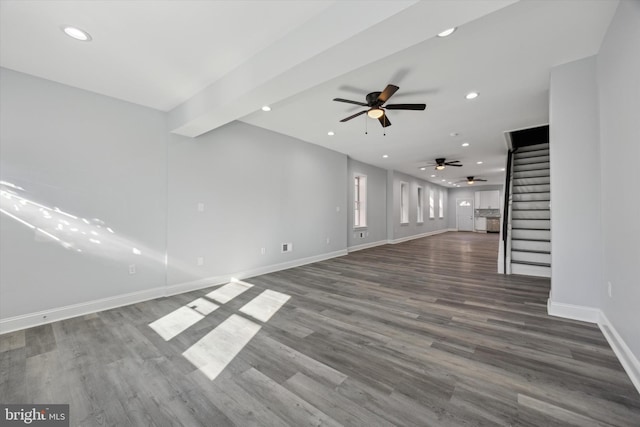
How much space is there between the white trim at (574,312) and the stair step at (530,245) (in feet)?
7.47

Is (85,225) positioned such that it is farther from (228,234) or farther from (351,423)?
(351,423)

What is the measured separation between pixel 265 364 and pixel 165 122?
3584mm

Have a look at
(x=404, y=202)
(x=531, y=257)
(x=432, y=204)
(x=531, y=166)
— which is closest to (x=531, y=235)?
(x=531, y=257)

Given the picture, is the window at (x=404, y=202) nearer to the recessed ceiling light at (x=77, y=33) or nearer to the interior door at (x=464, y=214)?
the interior door at (x=464, y=214)

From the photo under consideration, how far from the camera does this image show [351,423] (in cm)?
139

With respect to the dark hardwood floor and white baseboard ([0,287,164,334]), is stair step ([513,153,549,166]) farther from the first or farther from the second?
white baseboard ([0,287,164,334])

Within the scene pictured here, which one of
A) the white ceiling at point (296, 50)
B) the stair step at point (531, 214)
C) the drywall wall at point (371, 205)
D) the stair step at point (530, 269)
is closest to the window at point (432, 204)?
the drywall wall at point (371, 205)

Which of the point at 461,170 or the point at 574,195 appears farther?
the point at 461,170

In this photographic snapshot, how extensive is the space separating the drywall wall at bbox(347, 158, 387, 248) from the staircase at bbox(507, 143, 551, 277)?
3.72 m

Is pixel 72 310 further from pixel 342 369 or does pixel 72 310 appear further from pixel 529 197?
pixel 529 197

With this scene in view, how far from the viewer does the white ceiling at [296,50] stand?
1.86 m

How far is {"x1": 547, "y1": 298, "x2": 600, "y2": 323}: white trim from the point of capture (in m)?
2.63

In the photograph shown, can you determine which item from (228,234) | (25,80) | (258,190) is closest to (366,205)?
(258,190)

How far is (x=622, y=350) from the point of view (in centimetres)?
196
